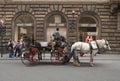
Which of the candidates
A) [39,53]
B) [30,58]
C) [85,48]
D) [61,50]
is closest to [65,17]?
[39,53]

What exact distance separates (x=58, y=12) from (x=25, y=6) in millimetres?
3366

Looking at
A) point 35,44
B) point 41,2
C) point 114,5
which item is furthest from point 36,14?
point 35,44

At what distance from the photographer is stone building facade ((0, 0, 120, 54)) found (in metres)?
38.6

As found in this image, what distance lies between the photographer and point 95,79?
16.5 metres

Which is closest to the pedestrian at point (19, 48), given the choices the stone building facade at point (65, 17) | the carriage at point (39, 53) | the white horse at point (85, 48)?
the stone building facade at point (65, 17)

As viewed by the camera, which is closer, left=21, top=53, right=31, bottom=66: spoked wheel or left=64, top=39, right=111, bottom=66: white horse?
left=64, top=39, right=111, bottom=66: white horse

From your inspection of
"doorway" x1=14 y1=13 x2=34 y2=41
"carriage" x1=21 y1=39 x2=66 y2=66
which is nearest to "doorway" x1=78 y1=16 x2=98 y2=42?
"doorway" x1=14 y1=13 x2=34 y2=41

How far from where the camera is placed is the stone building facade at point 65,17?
127 ft

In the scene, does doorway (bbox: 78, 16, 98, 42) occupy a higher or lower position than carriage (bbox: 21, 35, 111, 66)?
higher

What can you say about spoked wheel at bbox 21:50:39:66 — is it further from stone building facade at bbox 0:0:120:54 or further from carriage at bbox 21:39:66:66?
stone building facade at bbox 0:0:120:54

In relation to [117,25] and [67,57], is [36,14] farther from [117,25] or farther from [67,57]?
[67,57]

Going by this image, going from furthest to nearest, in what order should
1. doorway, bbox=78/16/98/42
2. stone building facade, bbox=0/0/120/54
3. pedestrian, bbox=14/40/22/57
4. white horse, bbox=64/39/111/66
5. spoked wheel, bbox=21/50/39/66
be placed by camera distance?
doorway, bbox=78/16/98/42 < stone building facade, bbox=0/0/120/54 < pedestrian, bbox=14/40/22/57 < spoked wheel, bbox=21/50/39/66 < white horse, bbox=64/39/111/66

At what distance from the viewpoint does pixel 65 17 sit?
127 ft

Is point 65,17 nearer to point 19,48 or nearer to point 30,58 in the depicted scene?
point 19,48
